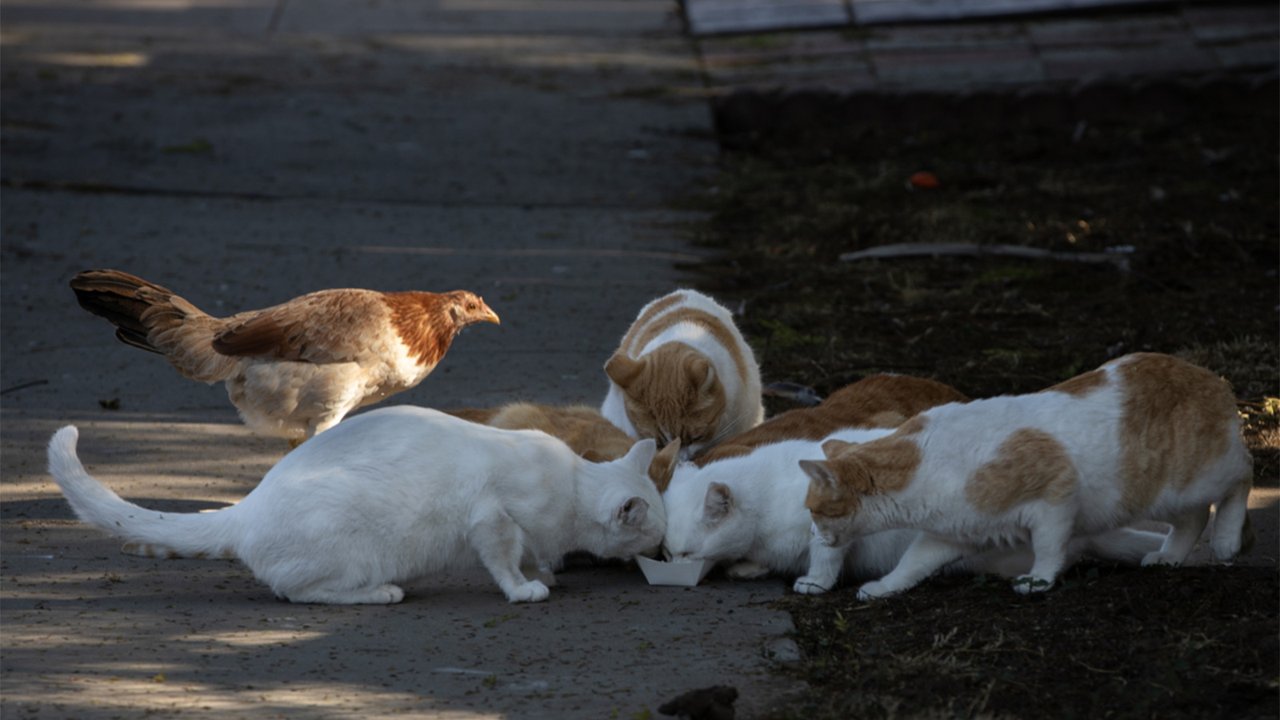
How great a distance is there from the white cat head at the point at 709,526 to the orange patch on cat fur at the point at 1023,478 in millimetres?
901

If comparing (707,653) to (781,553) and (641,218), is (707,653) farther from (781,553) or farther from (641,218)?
(641,218)

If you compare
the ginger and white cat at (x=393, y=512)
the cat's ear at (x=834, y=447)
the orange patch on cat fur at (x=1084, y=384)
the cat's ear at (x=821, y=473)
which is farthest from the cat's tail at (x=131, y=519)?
the orange patch on cat fur at (x=1084, y=384)

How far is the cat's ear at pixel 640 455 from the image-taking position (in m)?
5.46

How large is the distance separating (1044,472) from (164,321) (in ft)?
11.9

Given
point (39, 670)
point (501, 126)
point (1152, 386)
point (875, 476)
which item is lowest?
point (501, 126)

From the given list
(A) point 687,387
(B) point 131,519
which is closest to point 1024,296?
(A) point 687,387

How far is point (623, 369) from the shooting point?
6129 millimetres

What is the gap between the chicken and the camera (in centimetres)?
615

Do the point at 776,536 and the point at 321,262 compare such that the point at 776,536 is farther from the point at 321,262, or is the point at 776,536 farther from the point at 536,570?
the point at 321,262

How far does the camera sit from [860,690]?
4082 mm

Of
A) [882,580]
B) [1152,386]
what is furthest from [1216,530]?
[882,580]

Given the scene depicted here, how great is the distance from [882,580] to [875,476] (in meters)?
0.36

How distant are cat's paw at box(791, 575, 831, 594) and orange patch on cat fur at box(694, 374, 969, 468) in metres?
0.67

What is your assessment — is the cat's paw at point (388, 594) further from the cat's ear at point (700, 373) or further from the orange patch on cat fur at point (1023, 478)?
the orange patch on cat fur at point (1023, 478)
